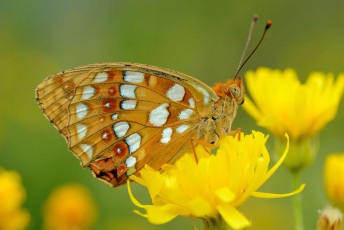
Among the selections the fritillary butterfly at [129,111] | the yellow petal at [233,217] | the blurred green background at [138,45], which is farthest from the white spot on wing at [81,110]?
the blurred green background at [138,45]

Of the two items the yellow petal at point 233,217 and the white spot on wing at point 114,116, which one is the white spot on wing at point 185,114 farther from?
the yellow petal at point 233,217

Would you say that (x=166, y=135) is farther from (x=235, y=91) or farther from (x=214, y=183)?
(x=214, y=183)

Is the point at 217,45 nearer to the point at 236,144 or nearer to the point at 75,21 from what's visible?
the point at 75,21

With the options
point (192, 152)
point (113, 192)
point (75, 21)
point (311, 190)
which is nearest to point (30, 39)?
point (75, 21)

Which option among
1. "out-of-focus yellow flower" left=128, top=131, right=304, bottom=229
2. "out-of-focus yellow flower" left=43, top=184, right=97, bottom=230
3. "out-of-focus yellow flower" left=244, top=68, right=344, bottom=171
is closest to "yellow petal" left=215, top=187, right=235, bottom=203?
"out-of-focus yellow flower" left=128, top=131, right=304, bottom=229

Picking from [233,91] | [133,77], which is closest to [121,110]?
[133,77]

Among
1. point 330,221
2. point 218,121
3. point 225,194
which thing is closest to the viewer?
point 225,194

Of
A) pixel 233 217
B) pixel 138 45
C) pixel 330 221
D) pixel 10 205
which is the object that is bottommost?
pixel 138 45
